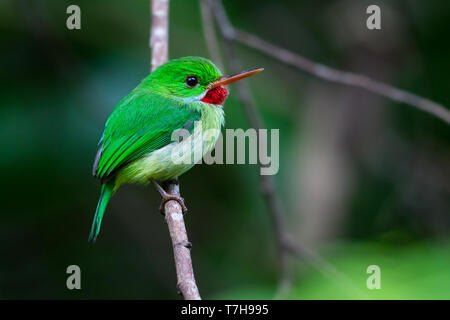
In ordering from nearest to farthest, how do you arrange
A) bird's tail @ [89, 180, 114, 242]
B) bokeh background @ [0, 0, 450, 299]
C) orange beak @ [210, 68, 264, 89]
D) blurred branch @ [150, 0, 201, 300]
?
blurred branch @ [150, 0, 201, 300] → bird's tail @ [89, 180, 114, 242] → orange beak @ [210, 68, 264, 89] → bokeh background @ [0, 0, 450, 299]

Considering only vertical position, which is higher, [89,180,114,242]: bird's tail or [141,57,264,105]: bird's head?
[141,57,264,105]: bird's head

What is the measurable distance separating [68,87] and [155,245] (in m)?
1.58

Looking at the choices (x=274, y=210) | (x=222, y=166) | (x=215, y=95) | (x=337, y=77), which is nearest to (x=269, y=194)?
(x=274, y=210)

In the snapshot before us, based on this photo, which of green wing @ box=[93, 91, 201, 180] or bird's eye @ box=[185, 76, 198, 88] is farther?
bird's eye @ box=[185, 76, 198, 88]

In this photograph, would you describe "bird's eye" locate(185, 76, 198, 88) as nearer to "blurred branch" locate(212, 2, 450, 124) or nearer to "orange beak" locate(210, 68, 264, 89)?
"orange beak" locate(210, 68, 264, 89)

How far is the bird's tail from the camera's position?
2.97 metres

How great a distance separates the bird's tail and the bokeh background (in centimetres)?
100

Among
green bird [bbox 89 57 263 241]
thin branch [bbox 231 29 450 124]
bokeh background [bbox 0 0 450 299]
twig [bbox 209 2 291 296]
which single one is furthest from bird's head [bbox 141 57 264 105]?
bokeh background [bbox 0 0 450 299]

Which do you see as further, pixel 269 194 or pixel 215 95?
pixel 215 95

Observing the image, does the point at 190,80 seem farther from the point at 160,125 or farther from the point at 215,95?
the point at 160,125

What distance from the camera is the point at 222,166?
4.38 m

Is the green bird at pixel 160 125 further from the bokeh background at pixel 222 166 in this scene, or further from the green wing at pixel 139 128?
the bokeh background at pixel 222 166

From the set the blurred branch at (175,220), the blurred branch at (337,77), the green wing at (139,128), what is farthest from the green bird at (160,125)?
the blurred branch at (337,77)
